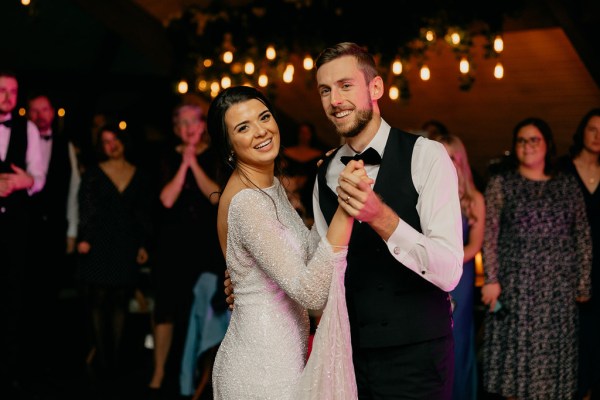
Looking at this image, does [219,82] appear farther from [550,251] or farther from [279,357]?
[279,357]

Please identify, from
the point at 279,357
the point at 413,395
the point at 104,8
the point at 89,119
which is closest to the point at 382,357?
the point at 413,395

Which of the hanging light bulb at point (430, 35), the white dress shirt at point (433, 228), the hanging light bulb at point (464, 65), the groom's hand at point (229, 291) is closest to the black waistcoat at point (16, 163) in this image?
the groom's hand at point (229, 291)

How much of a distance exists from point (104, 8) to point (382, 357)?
20.5 feet

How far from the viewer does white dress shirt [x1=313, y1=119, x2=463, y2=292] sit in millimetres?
2113

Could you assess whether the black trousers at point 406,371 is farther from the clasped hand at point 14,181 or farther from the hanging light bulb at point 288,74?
the hanging light bulb at point 288,74

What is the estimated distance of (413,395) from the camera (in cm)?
228

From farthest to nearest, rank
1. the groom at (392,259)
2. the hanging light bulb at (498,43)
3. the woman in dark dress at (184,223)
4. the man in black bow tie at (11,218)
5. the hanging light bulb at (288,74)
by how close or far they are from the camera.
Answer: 1. the hanging light bulb at (288,74)
2. the hanging light bulb at (498,43)
3. the woman in dark dress at (184,223)
4. the man in black bow tie at (11,218)
5. the groom at (392,259)

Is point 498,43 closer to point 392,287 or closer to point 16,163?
point 16,163

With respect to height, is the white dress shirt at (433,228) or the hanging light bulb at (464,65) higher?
the hanging light bulb at (464,65)

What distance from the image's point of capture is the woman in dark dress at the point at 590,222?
14.8 feet

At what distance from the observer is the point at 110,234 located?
5336 mm

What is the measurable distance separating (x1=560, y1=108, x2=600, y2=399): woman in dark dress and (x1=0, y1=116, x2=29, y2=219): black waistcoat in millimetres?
3009

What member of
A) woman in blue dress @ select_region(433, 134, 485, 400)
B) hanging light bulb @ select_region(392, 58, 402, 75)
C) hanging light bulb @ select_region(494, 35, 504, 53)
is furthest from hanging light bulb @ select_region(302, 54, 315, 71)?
woman in blue dress @ select_region(433, 134, 485, 400)

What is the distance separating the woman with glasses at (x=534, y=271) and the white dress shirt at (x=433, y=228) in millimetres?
2138
